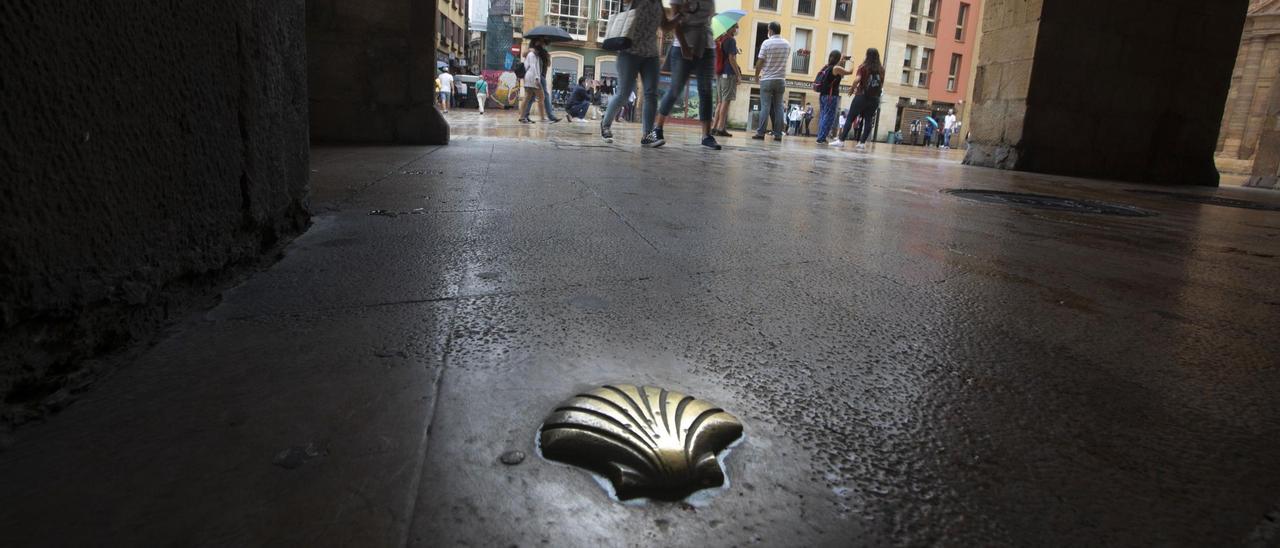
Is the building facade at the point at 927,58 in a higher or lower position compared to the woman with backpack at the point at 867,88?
higher

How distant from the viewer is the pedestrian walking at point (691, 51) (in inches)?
270

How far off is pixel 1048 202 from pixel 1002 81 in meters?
4.42

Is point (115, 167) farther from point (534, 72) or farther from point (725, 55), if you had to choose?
point (534, 72)

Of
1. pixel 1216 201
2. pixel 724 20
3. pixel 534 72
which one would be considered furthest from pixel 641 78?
pixel 724 20

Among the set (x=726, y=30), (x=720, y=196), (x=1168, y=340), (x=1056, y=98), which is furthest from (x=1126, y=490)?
(x=726, y=30)

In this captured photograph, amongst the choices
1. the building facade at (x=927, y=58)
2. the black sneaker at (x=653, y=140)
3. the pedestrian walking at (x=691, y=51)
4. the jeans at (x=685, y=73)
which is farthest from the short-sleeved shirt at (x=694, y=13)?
the building facade at (x=927, y=58)

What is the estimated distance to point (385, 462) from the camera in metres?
0.76

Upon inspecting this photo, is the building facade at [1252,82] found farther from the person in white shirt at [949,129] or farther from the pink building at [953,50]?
the pink building at [953,50]

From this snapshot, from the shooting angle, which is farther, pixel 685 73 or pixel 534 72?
pixel 534 72

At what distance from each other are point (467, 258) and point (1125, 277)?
180cm

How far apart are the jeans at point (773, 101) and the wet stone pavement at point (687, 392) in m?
10.8

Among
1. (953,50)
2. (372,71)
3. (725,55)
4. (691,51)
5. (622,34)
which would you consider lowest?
(372,71)

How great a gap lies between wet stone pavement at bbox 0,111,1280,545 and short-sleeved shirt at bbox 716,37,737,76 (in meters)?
10.5

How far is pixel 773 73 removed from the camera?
39.4ft
